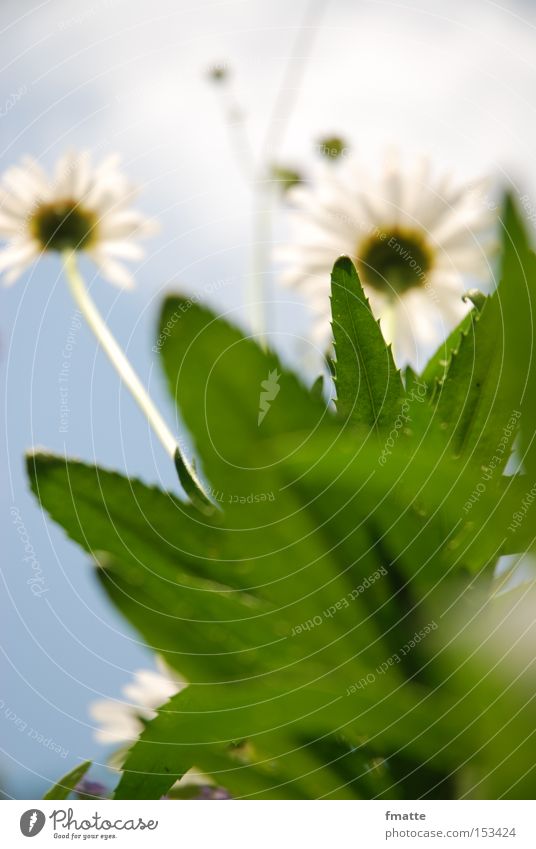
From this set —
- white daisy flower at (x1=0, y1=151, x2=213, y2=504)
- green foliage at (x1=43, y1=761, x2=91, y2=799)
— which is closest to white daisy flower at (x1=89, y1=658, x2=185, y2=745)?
green foliage at (x1=43, y1=761, x2=91, y2=799)

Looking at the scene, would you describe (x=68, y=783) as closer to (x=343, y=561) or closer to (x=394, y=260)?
(x=343, y=561)

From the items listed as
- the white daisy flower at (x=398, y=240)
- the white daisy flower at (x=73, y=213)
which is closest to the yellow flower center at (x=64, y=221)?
the white daisy flower at (x=73, y=213)

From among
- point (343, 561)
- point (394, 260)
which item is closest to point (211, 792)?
point (343, 561)

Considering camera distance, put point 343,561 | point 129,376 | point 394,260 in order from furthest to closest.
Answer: point 394,260, point 129,376, point 343,561
